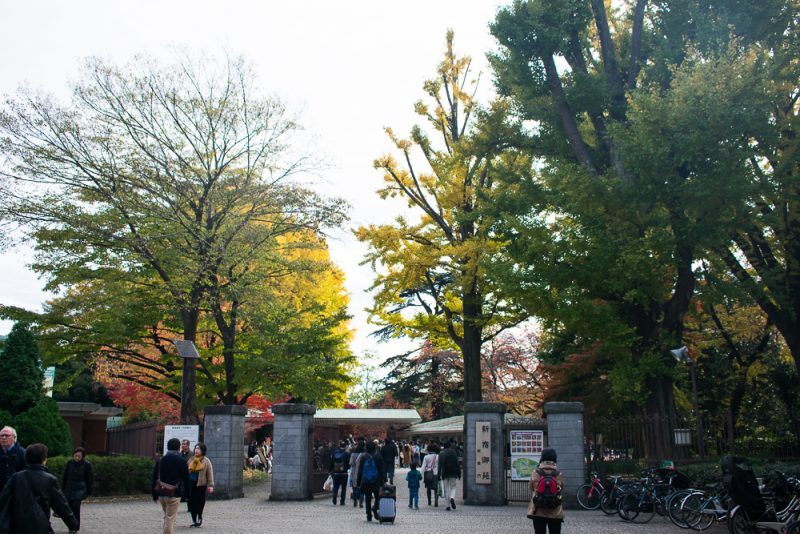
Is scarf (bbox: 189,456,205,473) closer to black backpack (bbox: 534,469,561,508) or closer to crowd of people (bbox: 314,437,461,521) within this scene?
crowd of people (bbox: 314,437,461,521)

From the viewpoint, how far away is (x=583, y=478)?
1656 cm

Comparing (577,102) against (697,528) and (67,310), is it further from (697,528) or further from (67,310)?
(67,310)

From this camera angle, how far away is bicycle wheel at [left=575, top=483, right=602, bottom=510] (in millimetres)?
16094

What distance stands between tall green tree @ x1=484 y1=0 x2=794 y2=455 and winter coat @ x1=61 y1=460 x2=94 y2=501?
1082 cm

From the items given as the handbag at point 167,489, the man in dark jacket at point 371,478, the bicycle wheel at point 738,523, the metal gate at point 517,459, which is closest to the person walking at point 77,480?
the handbag at point 167,489

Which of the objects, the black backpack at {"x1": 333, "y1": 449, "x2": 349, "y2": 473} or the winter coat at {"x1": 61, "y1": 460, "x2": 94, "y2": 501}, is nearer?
the winter coat at {"x1": 61, "y1": 460, "x2": 94, "y2": 501}

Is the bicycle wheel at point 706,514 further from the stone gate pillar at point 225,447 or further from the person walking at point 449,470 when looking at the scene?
the stone gate pillar at point 225,447

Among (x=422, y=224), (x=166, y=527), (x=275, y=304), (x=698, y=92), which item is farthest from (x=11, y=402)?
(x=698, y=92)

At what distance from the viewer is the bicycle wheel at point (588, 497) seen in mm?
16094

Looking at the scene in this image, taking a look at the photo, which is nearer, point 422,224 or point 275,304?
point 275,304

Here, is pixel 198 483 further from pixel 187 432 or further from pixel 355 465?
pixel 355 465

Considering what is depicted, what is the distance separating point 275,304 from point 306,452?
19.8ft

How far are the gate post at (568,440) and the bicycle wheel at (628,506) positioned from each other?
2.46 metres

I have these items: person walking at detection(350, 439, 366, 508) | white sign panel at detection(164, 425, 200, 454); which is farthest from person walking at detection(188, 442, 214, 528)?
person walking at detection(350, 439, 366, 508)
